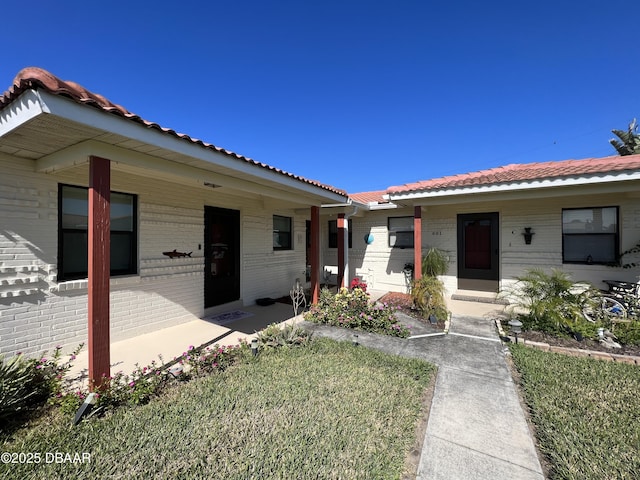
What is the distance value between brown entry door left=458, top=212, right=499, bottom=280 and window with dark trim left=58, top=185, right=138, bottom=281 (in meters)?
8.00

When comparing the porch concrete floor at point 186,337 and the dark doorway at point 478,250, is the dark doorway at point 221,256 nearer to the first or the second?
the porch concrete floor at point 186,337

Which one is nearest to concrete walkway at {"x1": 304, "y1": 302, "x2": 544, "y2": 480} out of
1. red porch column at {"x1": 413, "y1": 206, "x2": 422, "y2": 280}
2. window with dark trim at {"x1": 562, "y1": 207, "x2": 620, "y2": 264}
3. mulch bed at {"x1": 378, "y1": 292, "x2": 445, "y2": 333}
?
mulch bed at {"x1": 378, "y1": 292, "x2": 445, "y2": 333}

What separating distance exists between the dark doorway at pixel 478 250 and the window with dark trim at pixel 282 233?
519 centimetres

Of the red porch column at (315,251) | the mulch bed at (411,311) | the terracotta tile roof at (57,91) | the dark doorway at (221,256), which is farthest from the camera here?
the red porch column at (315,251)

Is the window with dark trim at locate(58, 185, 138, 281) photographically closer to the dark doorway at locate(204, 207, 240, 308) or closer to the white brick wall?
the white brick wall

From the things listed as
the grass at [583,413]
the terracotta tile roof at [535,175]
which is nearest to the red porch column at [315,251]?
the terracotta tile roof at [535,175]

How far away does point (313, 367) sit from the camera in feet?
11.6

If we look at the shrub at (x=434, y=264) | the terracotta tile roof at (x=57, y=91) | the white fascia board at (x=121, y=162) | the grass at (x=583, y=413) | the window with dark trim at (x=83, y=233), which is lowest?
the grass at (x=583, y=413)

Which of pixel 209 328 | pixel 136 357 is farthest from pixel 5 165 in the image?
pixel 209 328

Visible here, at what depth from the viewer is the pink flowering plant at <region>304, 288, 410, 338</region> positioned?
16.9 feet

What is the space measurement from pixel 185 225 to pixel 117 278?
1.52m

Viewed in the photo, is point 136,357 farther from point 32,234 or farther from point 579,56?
point 579,56

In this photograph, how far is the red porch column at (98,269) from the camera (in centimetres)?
270

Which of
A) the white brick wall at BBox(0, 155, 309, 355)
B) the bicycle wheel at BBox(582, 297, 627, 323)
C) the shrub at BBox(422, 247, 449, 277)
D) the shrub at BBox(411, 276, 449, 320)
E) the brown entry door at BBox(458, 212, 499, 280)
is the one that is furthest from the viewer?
the shrub at BBox(422, 247, 449, 277)
